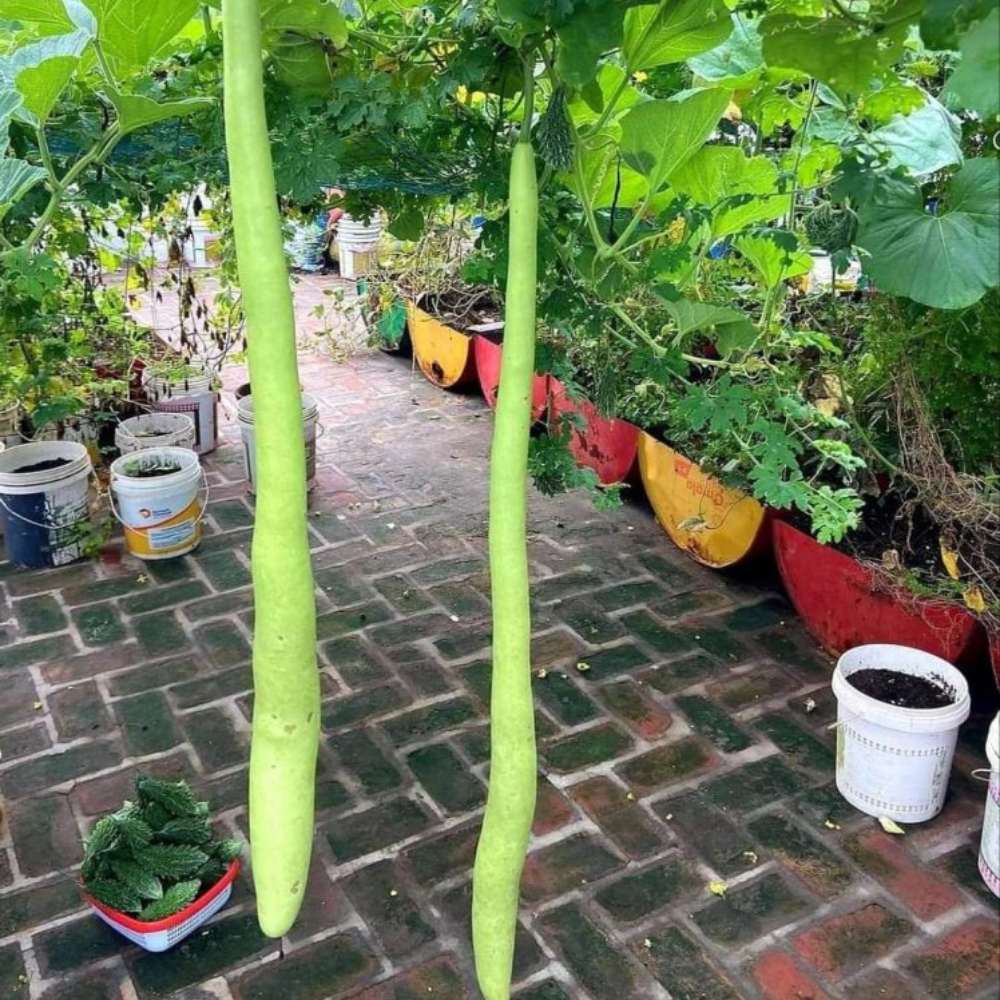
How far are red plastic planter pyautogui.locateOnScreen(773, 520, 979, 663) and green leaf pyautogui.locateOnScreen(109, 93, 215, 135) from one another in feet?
7.64

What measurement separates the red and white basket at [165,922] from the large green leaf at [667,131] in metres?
1.73

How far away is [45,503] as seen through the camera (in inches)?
146

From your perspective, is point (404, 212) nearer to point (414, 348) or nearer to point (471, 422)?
point (471, 422)

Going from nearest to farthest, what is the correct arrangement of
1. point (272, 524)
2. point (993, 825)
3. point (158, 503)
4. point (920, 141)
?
point (272, 524) → point (920, 141) → point (993, 825) → point (158, 503)

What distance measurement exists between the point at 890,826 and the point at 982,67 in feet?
7.52

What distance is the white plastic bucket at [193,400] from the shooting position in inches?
185

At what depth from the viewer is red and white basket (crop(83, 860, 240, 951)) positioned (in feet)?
7.04

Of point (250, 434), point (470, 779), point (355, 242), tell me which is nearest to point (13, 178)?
point (470, 779)

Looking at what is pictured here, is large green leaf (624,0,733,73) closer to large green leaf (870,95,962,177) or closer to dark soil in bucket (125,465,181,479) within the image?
large green leaf (870,95,962,177)

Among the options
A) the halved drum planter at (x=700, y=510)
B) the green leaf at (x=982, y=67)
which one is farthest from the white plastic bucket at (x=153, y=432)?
the green leaf at (x=982, y=67)

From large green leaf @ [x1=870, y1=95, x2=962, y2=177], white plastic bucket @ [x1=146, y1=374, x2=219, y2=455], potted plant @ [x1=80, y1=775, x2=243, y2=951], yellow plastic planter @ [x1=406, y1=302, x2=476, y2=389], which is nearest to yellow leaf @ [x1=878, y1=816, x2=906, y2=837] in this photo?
potted plant @ [x1=80, y1=775, x2=243, y2=951]

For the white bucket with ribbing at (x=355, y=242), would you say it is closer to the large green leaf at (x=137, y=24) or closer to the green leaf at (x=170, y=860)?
the green leaf at (x=170, y=860)

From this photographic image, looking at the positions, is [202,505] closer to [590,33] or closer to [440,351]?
[440,351]

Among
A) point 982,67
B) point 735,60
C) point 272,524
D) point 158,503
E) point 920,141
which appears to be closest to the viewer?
point 982,67
